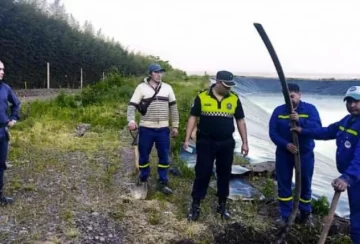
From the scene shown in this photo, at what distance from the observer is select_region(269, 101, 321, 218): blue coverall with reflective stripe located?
14.4ft

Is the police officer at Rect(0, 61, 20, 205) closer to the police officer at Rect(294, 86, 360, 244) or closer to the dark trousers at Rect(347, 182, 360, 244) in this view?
the police officer at Rect(294, 86, 360, 244)

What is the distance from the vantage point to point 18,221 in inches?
170

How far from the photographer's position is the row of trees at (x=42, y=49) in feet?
62.3

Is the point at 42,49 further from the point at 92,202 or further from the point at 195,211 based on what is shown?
the point at 195,211

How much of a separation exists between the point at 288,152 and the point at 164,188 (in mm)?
1691

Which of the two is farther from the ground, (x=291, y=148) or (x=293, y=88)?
(x=293, y=88)

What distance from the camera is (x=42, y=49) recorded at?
69.1 ft

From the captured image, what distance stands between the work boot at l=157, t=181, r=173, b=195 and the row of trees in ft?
50.1

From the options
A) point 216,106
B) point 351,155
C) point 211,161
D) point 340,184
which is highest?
point 216,106

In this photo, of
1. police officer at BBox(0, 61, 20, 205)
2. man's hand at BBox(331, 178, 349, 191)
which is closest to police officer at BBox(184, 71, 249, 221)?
man's hand at BBox(331, 178, 349, 191)

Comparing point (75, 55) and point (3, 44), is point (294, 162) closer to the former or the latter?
point (3, 44)

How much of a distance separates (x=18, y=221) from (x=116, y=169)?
7.10 feet

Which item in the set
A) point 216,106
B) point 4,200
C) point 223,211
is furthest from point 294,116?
point 4,200

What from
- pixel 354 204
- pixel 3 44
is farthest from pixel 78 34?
pixel 354 204
